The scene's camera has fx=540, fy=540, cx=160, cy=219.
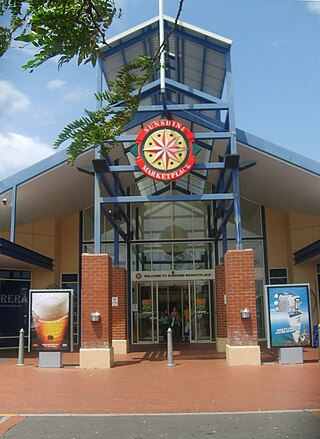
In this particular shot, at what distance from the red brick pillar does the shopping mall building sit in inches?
1.4

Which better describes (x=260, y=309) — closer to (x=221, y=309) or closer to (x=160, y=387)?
(x=221, y=309)

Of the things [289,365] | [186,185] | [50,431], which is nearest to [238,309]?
[289,365]

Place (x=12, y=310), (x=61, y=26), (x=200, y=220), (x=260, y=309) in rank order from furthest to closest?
(x=200, y=220), (x=260, y=309), (x=12, y=310), (x=61, y=26)

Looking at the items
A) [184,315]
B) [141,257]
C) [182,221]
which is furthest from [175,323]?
[182,221]

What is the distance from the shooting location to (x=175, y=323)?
20.7 metres

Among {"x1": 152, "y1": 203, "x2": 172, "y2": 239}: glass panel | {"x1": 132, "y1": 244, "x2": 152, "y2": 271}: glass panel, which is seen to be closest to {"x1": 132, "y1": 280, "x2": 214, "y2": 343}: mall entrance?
{"x1": 132, "y1": 244, "x2": 152, "y2": 271}: glass panel

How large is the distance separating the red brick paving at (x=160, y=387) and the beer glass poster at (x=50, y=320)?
0.69m

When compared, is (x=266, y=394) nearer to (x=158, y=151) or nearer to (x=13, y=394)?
(x=13, y=394)

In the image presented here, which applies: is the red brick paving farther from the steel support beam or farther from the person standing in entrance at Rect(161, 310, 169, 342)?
the person standing in entrance at Rect(161, 310, 169, 342)

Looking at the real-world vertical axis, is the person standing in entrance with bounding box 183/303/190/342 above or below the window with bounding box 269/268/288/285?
below

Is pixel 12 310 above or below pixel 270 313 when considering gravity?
above

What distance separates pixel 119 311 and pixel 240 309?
5451 mm

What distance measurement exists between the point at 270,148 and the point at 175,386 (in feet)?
27.5

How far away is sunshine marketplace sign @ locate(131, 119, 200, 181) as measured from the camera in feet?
47.2
